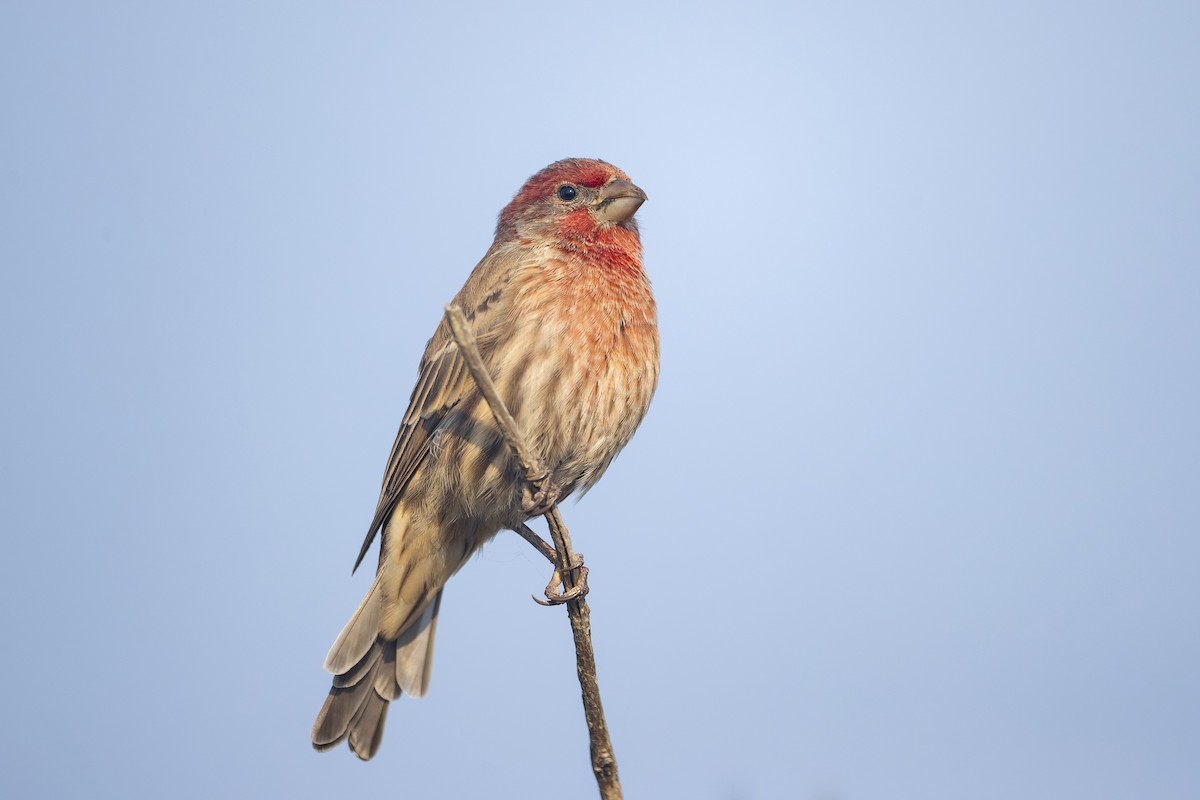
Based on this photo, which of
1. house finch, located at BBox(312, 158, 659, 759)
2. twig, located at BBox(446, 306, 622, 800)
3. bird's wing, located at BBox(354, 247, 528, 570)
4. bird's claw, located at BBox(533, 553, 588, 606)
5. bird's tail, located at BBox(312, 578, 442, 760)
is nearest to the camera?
twig, located at BBox(446, 306, 622, 800)

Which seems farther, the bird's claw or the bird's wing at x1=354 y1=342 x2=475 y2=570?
the bird's wing at x1=354 y1=342 x2=475 y2=570

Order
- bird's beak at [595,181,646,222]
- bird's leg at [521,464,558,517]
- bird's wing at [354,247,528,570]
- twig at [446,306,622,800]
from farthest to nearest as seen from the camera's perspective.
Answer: bird's beak at [595,181,646,222] → bird's wing at [354,247,528,570] → bird's leg at [521,464,558,517] → twig at [446,306,622,800]

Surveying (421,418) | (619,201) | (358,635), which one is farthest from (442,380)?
(358,635)

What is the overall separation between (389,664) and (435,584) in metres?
0.66

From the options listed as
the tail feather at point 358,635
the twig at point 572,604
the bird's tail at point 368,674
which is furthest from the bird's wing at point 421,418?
the twig at point 572,604

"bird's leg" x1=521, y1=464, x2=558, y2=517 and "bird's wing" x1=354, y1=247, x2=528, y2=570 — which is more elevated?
"bird's wing" x1=354, y1=247, x2=528, y2=570

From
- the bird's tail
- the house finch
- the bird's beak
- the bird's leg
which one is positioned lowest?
the bird's tail

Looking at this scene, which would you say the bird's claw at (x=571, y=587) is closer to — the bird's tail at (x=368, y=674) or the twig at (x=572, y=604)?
the twig at (x=572, y=604)

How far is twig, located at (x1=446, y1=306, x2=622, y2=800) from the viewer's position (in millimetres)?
4188

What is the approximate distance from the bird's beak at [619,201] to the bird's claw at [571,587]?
A: 2402 mm

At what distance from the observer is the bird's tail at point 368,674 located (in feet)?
22.3

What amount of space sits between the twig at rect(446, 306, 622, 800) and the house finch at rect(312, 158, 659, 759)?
0.49m

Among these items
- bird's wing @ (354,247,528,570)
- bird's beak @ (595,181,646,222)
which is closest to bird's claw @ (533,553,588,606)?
bird's wing @ (354,247,528,570)

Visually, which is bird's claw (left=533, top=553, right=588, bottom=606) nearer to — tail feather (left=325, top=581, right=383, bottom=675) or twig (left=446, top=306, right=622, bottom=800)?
twig (left=446, top=306, right=622, bottom=800)
